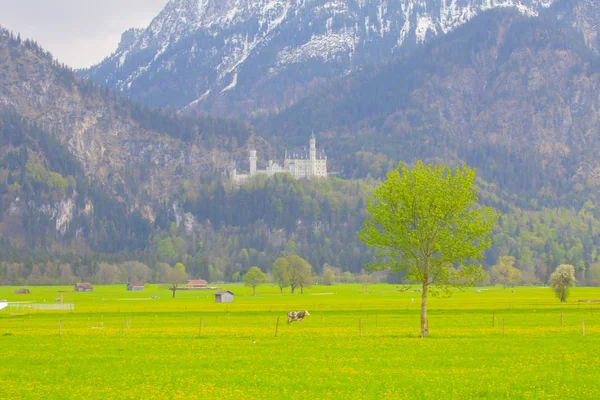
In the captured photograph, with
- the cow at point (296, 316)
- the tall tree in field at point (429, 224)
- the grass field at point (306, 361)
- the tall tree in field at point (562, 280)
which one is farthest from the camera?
the tall tree in field at point (562, 280)

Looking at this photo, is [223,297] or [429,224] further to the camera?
[223,297]

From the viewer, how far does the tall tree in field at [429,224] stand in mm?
77438

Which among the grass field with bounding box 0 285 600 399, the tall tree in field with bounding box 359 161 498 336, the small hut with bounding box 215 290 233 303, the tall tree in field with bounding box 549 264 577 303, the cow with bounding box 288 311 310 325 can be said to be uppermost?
the tall tree in field with bounding box 359 161 498 336

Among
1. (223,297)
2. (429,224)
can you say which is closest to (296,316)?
(429,224)

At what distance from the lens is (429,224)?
255ft

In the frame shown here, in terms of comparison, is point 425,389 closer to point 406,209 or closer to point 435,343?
point 435,343

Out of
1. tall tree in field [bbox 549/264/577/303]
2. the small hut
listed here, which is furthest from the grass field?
the small hut

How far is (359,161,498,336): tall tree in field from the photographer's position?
254 ft

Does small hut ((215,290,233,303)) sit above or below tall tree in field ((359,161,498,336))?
below

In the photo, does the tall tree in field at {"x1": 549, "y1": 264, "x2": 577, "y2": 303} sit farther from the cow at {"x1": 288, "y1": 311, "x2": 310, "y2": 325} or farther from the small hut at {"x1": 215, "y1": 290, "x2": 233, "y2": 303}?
the cow at {"x1": 288, "y1": 311, "x2": 310, "y2": 325}

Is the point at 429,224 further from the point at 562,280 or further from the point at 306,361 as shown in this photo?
the point at 562,280

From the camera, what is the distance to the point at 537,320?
98125 mm

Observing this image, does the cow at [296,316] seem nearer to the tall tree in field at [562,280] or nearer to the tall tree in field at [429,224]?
the tall tree in field at [429,224]

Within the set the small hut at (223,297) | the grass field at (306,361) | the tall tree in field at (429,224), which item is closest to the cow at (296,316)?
the grass field at (306,361)
